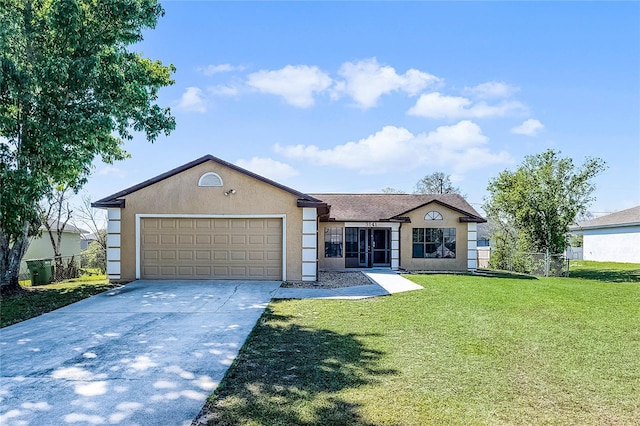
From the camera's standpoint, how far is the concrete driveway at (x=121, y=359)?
4.19 meters

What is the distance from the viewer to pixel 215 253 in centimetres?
1436

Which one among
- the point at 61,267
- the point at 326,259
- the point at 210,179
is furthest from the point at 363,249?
the point at 61,267

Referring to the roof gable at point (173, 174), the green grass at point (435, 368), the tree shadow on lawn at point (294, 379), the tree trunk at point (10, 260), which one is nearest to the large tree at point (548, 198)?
the green grass at point (435, 368)

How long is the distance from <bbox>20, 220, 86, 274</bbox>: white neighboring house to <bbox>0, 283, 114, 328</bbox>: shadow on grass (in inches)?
583

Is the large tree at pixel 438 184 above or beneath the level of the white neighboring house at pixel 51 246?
above

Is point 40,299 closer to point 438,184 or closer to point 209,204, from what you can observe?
point 209,204

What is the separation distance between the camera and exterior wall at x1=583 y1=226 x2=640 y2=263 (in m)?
29.9

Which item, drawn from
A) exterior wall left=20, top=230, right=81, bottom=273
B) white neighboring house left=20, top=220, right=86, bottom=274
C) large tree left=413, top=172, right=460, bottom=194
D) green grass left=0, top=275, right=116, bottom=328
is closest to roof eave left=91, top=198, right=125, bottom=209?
green grass left=0, top=275, right=116, bottom=328

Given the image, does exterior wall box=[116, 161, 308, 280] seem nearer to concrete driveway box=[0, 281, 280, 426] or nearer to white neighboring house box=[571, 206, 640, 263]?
concrete driveway box=[0, 281, 280, 426]

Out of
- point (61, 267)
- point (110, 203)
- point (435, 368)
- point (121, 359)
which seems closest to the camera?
point (435, 368)

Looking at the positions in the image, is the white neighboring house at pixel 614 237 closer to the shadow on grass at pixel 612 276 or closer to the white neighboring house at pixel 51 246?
the shadow on grass at pixel 612 276

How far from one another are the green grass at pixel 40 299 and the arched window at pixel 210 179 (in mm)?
4483

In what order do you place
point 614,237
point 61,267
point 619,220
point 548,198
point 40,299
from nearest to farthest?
point 40,299, point 61,267, point 548,198, point 619,220, point 614,237

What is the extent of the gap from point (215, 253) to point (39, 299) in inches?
204
